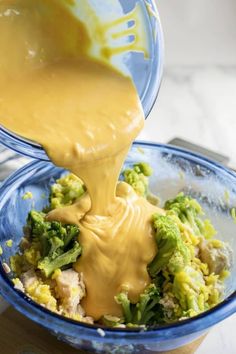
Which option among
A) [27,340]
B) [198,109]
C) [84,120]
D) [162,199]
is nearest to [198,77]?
[198,109]

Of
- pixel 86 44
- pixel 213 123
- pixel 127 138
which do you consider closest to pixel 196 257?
pixel 127 138

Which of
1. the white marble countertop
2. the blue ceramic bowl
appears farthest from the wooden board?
the white marble countertop

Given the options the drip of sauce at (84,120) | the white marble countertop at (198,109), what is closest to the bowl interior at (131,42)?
the drip of sauce at (84,120)

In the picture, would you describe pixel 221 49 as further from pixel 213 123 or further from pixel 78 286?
pixel 78 286

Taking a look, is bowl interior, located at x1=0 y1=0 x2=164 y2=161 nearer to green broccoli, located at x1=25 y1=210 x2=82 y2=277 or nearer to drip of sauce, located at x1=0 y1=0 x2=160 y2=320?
drip of sauce, located at x1=0 y1=0 x2=160 y2=320

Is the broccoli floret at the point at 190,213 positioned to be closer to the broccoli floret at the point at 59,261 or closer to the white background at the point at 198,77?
the broccoli floret at the point at 59,261
